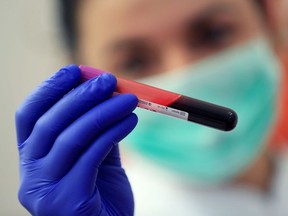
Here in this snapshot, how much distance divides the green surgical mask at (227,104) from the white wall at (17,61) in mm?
321

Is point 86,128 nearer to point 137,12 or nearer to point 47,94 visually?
point 47,94

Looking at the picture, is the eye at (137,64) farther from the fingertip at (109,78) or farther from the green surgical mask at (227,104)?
the fingertip at (109,78)

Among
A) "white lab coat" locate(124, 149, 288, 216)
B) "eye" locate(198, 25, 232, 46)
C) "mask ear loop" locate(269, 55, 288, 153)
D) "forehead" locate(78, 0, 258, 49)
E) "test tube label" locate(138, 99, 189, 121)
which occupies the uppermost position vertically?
"forehead" locate(78, 0, 258, 49)

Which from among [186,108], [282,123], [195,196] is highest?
[186,108]

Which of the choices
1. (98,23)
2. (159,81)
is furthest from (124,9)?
(159,81)

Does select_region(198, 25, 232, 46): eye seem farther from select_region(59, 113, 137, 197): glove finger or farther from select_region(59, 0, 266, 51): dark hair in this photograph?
select_region(59, 113, 137, 197): glove finger

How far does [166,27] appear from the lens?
1.09 meters

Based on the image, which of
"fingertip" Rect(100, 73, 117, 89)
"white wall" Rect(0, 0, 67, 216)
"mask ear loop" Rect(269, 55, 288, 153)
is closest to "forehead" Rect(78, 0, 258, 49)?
"white wall" Rect(0, 0, 67, 216)

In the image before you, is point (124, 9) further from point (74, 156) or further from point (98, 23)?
point (74, 156)

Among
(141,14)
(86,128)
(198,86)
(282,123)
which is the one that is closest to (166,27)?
(141,14)

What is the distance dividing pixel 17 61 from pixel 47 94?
519 mm

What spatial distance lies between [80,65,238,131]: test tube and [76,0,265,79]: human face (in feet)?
1.55

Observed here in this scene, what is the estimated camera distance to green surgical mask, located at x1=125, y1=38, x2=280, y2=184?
1.10 metres

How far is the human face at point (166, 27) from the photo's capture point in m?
1.09
